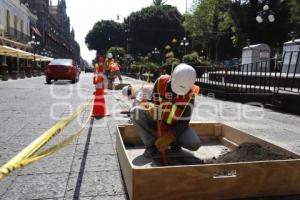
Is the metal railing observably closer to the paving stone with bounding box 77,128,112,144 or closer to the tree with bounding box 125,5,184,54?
the paving stone with bounding box 77,128,112,144

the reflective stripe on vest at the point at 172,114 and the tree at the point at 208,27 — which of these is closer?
the reflective stripe on vest at the point at 172,114

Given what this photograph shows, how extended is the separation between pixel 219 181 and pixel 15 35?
53520 millimetres

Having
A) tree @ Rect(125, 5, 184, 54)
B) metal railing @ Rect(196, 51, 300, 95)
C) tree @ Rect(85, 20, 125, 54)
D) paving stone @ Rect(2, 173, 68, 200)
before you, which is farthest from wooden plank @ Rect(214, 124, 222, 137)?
tree @ Rect(85, 20, 125, 54)

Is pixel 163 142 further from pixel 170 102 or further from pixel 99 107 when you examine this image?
pixel 99 107

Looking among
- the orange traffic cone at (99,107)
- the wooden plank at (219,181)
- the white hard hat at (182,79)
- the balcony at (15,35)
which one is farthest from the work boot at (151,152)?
the balcony at (15,35)

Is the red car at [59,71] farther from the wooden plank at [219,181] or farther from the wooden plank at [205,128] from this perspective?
the wooden plank at [219,181]

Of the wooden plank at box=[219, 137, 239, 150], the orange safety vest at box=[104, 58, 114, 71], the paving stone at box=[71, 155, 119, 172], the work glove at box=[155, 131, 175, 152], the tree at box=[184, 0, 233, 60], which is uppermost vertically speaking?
the tree at box=[184, 0, 233, 60]

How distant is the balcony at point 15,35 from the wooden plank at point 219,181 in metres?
46.3

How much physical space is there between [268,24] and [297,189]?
1487 inches

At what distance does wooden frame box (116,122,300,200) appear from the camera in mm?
3236

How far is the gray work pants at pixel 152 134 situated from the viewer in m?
4.57

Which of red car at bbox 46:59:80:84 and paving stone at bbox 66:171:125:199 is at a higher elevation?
red car at bbox 46:59:80:84

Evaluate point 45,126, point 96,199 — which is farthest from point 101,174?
point 45,126

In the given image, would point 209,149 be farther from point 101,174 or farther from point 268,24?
point 268,24
